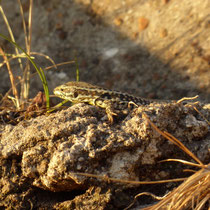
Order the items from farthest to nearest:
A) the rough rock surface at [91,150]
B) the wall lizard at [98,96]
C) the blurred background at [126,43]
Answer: the blurred background at [126,43]
the wall lizard at [98,96]
the rough rock surface at [91,150]

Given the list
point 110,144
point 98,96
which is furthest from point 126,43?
point 110,144

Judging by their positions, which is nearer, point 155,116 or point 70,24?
point 155,116

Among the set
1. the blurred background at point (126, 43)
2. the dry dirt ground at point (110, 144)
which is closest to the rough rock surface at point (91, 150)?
the dry dirt ground at point (110, 144)

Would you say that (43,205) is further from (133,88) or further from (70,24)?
(70,24)

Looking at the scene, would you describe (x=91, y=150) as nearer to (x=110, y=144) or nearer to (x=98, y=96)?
(x=110, y=144)

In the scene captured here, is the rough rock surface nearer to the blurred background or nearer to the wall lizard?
the wall lizard

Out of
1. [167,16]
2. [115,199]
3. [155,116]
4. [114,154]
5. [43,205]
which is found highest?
[167,16]

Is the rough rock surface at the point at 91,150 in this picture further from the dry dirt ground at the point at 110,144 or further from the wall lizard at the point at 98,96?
the wall lizard at the point at 98,96

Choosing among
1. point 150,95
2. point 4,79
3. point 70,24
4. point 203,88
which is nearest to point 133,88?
point 150,95
